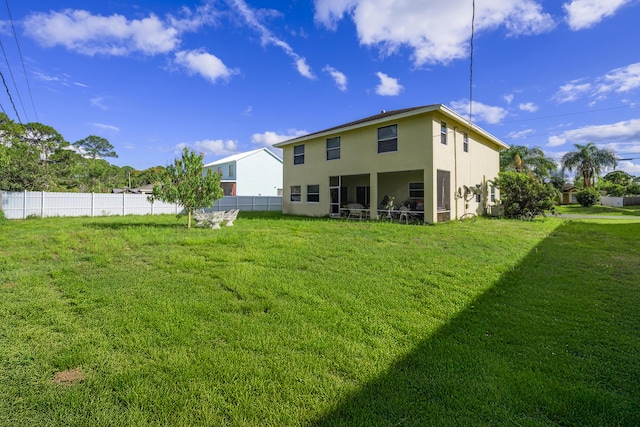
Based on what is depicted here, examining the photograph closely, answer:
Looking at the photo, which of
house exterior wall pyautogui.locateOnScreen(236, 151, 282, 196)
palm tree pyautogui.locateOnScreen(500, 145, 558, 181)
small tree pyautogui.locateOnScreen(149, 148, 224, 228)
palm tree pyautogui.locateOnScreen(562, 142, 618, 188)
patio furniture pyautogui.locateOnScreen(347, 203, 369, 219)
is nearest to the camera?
small tree pyautogui.locateOnScreen(149, 148, 224, 228)

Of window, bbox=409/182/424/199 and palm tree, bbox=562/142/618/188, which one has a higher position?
palm tree, bbox=562/142/618/188

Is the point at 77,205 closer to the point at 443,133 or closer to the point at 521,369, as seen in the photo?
the point at 443,133

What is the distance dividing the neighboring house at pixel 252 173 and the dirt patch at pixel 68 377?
28832mm

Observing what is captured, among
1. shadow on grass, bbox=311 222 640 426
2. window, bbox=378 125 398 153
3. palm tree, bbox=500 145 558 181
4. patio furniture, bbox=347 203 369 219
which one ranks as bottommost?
shadow on grass, bbox=311 222 640 426

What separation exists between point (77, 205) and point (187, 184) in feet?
39.6

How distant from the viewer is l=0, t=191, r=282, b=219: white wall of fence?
52.1 feet

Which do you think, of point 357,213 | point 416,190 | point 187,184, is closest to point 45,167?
point 187,184

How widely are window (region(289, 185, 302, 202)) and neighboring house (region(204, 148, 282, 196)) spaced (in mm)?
→ 13781

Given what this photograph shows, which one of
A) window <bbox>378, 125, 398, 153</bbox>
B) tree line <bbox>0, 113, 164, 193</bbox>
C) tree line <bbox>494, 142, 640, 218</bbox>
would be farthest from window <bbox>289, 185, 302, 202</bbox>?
tree line <bbox>494, 142, 640, 218</bbox>

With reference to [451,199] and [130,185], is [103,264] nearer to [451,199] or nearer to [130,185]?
[451,199]

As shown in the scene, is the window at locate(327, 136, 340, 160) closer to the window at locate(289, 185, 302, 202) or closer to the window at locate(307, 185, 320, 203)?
the window at locate(307, 185, 320, 203)

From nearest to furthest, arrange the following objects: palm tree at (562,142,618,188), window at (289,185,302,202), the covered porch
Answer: the covered porch
window at (289,185,302,202)
palm tree at (562,142,618,188)

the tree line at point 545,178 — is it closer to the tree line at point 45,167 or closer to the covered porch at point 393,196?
the covered porch at point 393,196

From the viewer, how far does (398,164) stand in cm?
1331
